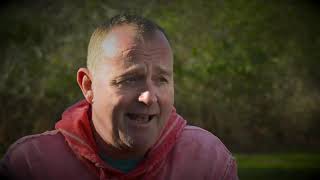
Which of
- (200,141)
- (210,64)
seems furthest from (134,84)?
(210,64)

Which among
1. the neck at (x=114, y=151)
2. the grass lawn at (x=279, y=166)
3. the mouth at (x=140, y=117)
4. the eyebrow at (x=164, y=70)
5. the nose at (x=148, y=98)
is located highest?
the eyebrow at (x=164, y=70)

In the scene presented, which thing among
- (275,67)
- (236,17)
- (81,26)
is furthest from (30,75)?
(275,67)

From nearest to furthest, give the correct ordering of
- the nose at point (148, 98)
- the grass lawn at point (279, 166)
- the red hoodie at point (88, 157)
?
1. the nose at point (148, 98)
2. the red hoodie at point (88, 157)
3. the grass lawn at point (279, 166)

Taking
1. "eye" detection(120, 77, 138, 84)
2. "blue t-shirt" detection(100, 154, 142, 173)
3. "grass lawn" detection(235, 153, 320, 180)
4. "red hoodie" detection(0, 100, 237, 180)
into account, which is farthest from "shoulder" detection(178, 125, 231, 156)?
"grass lawn" detection(235, 153, 320, 180)

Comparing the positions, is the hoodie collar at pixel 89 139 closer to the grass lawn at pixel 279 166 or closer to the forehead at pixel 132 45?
the forehead at pixel 132 45

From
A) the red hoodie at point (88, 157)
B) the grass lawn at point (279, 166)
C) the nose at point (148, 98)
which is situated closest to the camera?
the nose at point (148, 98)

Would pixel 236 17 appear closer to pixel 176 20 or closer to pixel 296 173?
pixel 176 20

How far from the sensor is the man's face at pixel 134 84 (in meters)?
1.05

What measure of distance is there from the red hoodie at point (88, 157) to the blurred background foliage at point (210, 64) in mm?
806

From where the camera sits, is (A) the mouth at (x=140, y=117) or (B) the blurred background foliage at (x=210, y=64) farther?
(B) the blurred background foliage at (x=210, y=64)

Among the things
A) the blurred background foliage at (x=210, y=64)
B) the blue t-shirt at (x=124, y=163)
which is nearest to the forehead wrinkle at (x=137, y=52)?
the blue t-shirt at (x=124, y=163)

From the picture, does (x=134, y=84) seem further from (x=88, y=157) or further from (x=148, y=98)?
(x=88, y=157)

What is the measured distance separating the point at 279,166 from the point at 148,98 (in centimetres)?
118

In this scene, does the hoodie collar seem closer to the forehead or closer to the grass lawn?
the forehead
